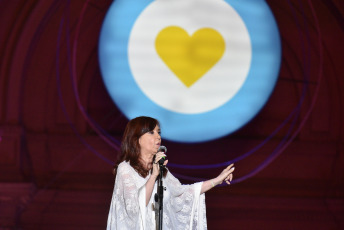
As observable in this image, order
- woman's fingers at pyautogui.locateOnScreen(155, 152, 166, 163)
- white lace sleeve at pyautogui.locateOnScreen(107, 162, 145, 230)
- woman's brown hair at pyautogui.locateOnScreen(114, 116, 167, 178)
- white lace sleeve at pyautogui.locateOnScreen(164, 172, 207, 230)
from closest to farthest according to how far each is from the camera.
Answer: woman's fingers at pyautogui.locateOnScreen(155, 152, 166, 163)
white lace sleeve at pyautogui.locateOnScreen(107, 162, 145, 230)
woman's brown hair at pyautogui.locateOnScreen(114, 116, 167, 178)
white lace sleeve at pyautogui.locateOnScreen(164, 172, 207, 230)

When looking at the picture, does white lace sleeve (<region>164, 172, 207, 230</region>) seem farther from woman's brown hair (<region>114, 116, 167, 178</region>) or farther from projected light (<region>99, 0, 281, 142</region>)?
projected light (<region>99, 0, 281, 142</region>)

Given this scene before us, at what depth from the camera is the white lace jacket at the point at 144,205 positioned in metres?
2.36

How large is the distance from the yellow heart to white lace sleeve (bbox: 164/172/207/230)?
1618 millimetres

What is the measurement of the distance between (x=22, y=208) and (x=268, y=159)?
215 centimetres

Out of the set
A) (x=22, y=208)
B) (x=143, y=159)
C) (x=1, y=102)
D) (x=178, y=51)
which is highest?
(x=178, y=51)

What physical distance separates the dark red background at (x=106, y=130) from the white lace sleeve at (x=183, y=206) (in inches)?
58.8

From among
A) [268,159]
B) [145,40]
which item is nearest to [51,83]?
[145,40]

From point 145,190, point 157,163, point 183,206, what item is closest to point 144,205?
point 145,190

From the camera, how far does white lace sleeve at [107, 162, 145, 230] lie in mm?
2349

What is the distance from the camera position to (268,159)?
423cm

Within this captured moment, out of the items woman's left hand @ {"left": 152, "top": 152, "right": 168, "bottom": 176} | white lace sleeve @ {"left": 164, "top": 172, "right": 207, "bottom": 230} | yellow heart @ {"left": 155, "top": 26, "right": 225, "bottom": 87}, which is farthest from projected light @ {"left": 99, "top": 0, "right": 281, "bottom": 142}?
woman's left hand @ {"left": 152, "top": 152, "right": 168, "bottom": 176}

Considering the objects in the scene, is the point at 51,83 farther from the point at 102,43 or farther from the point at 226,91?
the point at 226,91

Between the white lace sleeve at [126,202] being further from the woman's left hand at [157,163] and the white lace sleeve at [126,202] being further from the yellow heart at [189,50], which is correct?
the yellow heart at [189,50]

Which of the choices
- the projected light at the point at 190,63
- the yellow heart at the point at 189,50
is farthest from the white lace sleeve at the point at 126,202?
the yellow heart at the point at 189,50
